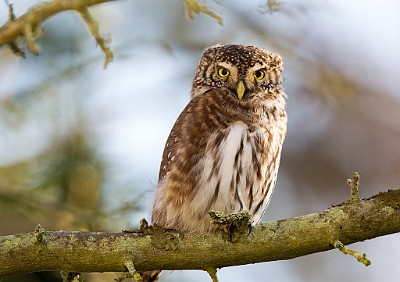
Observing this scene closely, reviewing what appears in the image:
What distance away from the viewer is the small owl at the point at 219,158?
13.7ft

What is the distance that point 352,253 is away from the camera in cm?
306

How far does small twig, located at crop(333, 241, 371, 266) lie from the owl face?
5.21ft

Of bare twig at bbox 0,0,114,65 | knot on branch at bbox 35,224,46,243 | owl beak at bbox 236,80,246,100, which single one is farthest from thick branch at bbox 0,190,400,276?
owl beak at bbox 236,80,246,100

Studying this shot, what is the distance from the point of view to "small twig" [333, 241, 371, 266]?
3.03m

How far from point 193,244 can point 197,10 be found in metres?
1.14

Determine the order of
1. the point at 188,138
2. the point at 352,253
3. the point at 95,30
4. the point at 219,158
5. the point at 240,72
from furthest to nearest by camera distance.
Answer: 1. the point at 240,72
2. the point at 188,138
3. the point at 219,158
4. the point at 95,30
5. the point at 352,253

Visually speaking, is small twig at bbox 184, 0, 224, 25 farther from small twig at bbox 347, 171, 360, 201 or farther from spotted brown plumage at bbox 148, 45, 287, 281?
small twig at bbox 347, 171, 360, 201

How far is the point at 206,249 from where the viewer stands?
349 cm

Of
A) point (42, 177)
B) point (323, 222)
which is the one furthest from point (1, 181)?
point (323, 222)

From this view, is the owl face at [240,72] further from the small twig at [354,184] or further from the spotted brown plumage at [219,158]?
the small twig at [354,184]

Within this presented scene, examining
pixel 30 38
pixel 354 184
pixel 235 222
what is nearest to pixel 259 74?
pixel 235 222

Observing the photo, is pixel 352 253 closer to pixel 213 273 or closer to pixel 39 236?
pixel 213 273

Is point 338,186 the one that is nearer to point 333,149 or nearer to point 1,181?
point 333,149

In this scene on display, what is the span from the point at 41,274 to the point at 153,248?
128 centimetres
